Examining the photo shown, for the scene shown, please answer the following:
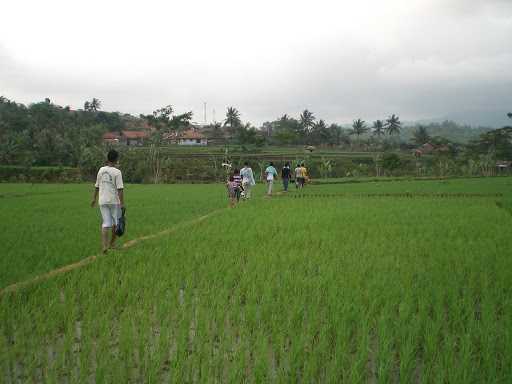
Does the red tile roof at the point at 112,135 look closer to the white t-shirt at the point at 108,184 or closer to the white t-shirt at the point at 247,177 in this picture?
the white t-shirt at the point at 247,177

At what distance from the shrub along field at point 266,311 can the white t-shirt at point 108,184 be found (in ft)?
2.42

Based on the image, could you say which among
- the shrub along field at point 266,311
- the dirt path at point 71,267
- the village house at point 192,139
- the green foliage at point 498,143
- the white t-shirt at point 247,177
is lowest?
the shrub along field at point 266,311

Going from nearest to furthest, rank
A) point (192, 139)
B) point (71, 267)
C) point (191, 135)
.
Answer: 1. point (71, 267)
2. point (192, 139)
3. point (191, 135)

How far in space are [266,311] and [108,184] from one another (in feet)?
10.5

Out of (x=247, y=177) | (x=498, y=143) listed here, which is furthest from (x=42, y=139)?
(x=498, y=143)

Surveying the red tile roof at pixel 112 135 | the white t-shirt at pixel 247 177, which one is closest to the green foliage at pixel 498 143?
the white t-shirt at pixel 247 177

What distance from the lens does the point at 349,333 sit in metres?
3.17

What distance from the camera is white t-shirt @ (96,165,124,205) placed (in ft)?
19.5

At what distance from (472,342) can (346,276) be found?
5.48ft

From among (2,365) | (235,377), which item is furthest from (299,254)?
(2,365)

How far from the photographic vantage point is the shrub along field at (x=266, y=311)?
273 cm

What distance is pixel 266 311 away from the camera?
366cm

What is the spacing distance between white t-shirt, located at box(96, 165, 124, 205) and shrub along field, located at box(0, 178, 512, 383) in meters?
0.74

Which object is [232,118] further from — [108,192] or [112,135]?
[108,192]
